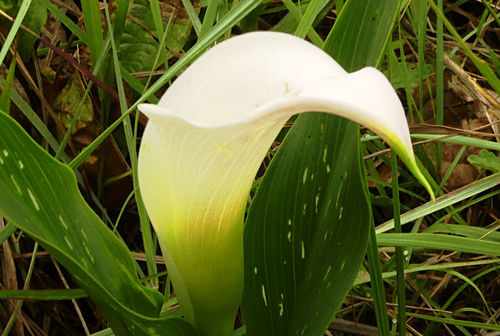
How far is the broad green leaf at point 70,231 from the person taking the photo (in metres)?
0.42

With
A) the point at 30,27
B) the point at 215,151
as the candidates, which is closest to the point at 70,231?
the point at 215,151

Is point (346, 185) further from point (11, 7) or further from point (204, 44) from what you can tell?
point (11, 7)

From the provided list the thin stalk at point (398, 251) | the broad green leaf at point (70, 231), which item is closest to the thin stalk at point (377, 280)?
the thin stalk at point (398, 251)

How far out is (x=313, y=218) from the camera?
55 centimetres

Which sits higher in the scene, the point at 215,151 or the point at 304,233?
the point at 215,151

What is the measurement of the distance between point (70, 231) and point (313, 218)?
196 mm

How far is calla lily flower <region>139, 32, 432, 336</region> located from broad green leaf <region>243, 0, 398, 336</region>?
6cm

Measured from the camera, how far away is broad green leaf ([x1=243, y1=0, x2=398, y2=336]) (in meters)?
0.52

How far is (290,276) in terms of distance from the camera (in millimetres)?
556

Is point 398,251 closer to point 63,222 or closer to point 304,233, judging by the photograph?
point 304,233

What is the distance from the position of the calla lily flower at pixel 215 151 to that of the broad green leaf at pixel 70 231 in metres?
A: 0.03

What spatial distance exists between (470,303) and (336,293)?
345mm

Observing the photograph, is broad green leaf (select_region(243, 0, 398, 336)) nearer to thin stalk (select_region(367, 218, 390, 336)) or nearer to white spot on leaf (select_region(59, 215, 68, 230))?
thin stalk (select_region(367, 218, 390, 336))

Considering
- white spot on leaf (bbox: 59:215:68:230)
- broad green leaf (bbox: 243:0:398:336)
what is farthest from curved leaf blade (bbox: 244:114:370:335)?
white spot on leaf (bbox: 59:215:68:230)
